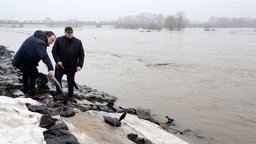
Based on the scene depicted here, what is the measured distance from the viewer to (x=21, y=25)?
149625 millimetres

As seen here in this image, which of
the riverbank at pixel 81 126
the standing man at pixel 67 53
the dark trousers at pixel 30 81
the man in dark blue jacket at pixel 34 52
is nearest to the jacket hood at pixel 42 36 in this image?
the man in dark blue jacket at pixel 34 52

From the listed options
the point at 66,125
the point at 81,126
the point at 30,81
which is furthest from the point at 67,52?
the point at 66,125

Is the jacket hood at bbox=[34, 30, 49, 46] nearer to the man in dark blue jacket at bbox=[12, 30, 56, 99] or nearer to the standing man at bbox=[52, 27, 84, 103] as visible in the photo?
the man in dark blue jacket at bbox=[12, 30, 56, 99]

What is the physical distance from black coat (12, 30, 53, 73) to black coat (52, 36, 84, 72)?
580mm

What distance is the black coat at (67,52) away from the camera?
7.61 meters

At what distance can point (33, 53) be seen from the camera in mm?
7102

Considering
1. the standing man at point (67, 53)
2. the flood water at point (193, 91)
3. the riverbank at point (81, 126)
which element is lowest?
the flood water at point (193, 91)

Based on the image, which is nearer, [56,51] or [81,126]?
[81,126]

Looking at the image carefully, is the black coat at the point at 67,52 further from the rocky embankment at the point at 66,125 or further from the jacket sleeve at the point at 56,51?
the rocky embankment at the point at 66,125

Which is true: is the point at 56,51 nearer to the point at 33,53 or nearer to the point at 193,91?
the point at 33,53

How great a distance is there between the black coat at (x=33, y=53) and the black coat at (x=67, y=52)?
58 cm

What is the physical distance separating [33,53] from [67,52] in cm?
84

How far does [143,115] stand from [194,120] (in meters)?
1.86

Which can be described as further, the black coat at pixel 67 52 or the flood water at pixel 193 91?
the flood water at pixel 193 91
